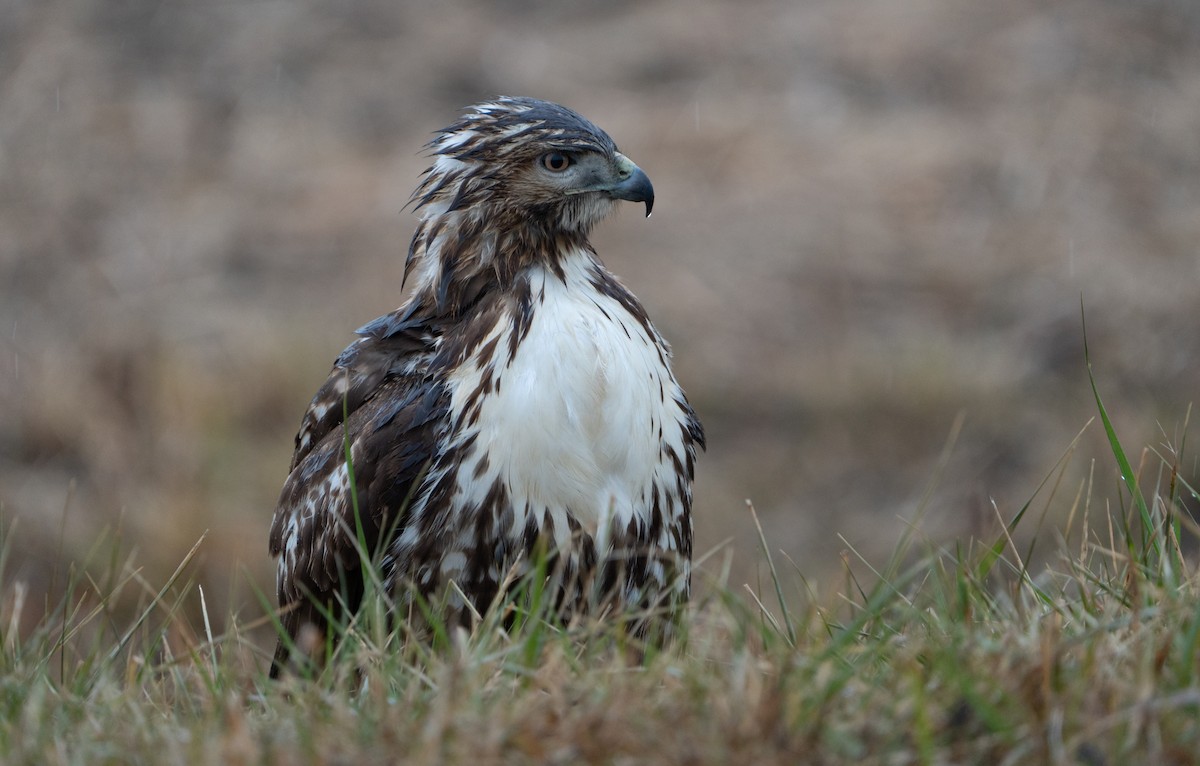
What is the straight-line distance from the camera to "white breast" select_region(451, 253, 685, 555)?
3.62 meters

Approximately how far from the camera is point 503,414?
3635 mm

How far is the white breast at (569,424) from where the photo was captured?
362cm

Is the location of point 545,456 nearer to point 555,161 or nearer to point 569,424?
point 569,424

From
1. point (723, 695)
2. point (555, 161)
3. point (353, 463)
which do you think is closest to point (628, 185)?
point (555, 161)

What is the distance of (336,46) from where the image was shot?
1188 cm

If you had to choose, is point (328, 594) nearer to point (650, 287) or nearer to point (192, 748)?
point (192, 748)

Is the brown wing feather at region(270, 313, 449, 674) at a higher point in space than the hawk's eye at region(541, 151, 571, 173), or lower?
lower

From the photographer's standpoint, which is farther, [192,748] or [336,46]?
[336,46]

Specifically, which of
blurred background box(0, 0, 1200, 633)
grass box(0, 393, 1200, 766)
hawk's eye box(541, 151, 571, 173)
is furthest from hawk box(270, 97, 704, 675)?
blurred background box(0, 0, 1200, 633)

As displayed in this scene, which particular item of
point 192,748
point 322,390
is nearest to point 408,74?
point 322,390

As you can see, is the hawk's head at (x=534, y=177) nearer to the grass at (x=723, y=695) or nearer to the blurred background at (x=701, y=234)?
the grass at (x=723, y=695)

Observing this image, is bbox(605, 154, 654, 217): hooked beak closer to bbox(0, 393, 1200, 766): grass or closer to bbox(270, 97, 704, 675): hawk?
bbox(270, 97, 704, 675): hawk

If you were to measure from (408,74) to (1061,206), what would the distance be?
505cm

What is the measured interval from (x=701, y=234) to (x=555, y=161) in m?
6.48
